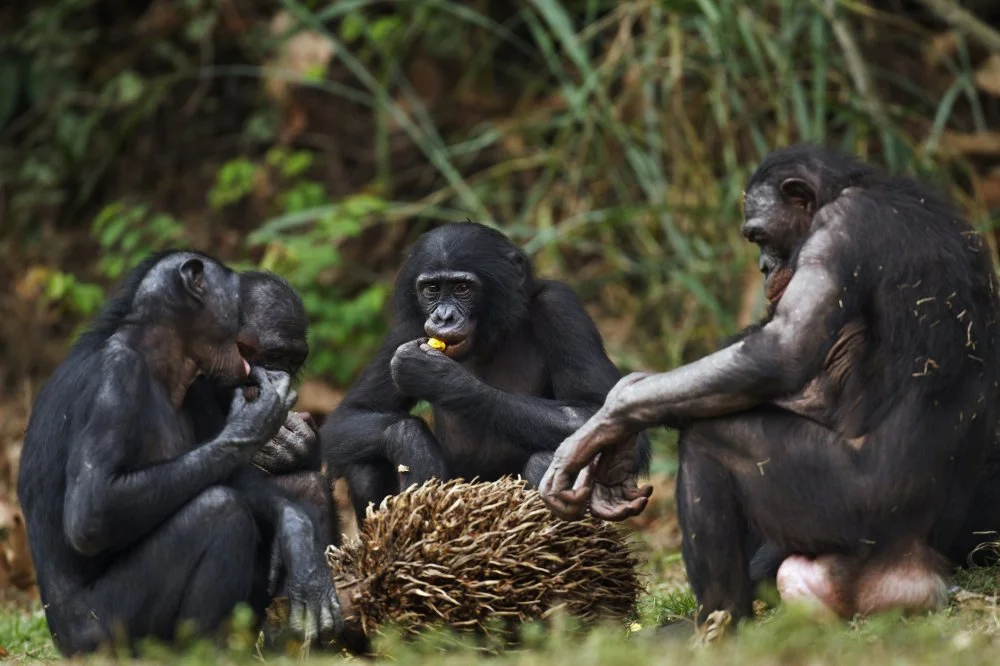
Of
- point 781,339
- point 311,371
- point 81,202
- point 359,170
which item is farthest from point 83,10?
point 781,339

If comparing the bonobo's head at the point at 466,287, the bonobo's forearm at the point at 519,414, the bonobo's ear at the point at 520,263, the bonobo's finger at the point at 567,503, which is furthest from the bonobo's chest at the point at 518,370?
the bonobo's finger at the point at 567,503

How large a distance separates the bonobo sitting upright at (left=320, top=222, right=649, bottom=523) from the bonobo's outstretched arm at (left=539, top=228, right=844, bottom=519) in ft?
3.61

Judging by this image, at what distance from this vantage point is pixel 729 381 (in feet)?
19.8

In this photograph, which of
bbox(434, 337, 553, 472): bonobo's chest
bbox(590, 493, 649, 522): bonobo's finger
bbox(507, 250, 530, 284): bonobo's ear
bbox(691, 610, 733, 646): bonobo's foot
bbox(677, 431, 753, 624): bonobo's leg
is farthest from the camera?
bbox(507, 250, 530, 284): bonobo's ear

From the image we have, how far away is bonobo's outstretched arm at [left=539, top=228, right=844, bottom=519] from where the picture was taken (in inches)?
235

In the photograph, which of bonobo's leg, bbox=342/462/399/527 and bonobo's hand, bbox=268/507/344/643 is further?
bonobo's leg, bbox=342/462/399/527

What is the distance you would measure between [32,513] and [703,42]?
7.50 m

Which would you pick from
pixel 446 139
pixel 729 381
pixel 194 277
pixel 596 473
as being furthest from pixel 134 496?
pixel 446 139

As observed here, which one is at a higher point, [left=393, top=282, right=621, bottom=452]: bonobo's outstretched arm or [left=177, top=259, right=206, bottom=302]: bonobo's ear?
[left=177, top=259, right=206, bottom=302]: bonobo's ear

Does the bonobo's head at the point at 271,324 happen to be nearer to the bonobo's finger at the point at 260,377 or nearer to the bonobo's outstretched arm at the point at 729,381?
the bonobo's finger at the point at 260,377

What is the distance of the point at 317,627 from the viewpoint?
616 centimetres

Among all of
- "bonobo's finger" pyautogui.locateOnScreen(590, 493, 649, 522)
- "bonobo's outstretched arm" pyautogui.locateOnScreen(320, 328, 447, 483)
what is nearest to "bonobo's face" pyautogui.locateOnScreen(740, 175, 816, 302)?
"bonobo's finger" pyautogui.locateOnScreen(590, 493, 649, 522)

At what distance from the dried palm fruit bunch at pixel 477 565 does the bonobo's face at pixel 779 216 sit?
147 cm

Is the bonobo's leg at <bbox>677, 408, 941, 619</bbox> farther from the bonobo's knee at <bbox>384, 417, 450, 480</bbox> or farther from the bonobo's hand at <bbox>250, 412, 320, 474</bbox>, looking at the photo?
the bonobo's hand at <bbox>250, 412, 320, 474</bbox>
